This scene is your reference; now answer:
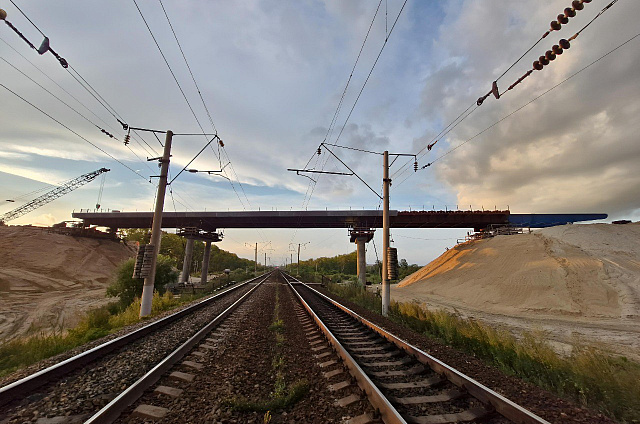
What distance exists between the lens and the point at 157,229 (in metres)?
14.6

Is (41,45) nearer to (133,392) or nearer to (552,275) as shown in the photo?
(133,392)

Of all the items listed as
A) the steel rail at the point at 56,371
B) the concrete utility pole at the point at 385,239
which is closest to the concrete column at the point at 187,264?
the concrete utility pole at the point at 385,239

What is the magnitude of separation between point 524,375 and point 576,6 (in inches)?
300

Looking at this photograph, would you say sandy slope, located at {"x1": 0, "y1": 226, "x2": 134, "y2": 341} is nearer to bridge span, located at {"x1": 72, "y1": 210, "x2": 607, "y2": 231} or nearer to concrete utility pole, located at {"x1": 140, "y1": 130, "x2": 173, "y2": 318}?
bridge span, located at {"x1": 72, "y1": 210, "x2": 607, "y2": 231}

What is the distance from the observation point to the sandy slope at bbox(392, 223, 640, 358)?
1597 centimetres

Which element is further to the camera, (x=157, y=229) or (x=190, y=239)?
(x=190, y=239)

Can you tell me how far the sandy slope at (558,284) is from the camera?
15969 mm

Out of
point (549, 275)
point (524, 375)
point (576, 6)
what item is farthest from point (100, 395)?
point (549, 275)

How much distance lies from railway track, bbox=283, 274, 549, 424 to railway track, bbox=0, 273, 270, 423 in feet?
12.5

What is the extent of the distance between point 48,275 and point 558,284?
68587 mm

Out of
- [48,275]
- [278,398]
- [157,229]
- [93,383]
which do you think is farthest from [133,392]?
[48,275]

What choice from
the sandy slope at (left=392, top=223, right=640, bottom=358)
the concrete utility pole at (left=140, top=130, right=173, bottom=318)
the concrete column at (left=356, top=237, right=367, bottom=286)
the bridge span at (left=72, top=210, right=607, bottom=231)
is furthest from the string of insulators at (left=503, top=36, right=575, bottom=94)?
the bridge span at (left=72, top=210, right=607, bottom=231)

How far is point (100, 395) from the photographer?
4.63 meters

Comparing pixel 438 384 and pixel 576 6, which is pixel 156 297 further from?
pixel 576 6
